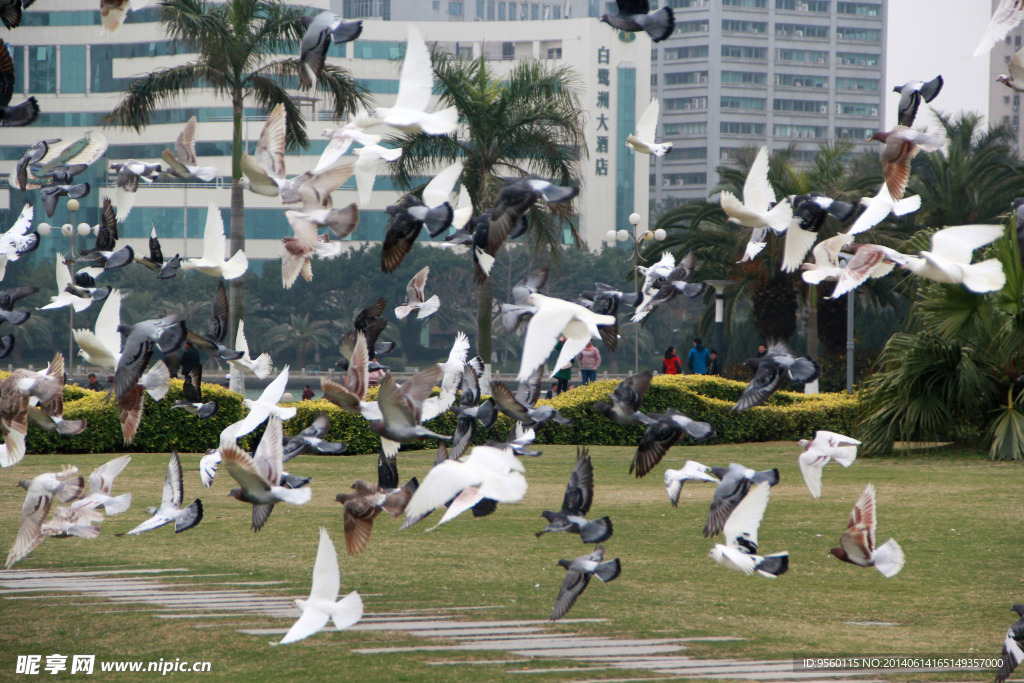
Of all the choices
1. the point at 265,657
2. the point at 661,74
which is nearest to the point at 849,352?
the point at 265,657

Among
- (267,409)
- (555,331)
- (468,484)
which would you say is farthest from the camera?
A: (267,409)

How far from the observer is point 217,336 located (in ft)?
12.1

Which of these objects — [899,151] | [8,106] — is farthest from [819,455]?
[8,106]

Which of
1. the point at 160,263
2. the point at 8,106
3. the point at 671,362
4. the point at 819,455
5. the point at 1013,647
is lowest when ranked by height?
the point at 671,362

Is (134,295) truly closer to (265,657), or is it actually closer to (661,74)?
(265,657)

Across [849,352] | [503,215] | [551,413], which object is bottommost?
[849,352]

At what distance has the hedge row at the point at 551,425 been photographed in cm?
1315

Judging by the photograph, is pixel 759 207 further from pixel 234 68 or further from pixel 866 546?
pixel 234 68

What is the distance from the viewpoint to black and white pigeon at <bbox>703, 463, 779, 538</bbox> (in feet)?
11.0

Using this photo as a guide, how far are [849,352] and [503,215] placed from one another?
22.0 m

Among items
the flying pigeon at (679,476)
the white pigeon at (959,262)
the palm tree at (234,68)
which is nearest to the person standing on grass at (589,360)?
the palm tree at (234,68)

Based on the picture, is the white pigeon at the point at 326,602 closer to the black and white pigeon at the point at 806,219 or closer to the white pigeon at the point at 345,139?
the white pigeon at the point at 345,139

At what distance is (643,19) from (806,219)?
82 centimetres

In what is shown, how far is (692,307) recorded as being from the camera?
61500 millimetres
